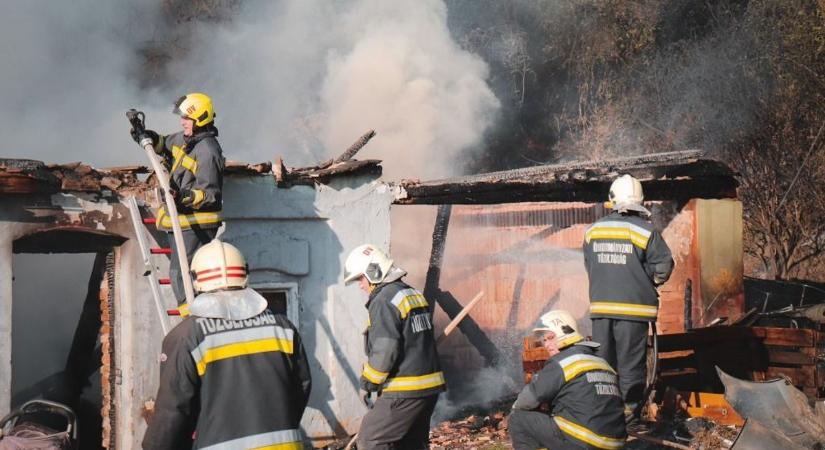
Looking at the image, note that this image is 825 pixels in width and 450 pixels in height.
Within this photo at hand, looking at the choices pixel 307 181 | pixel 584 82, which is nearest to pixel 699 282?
pixel 307 181

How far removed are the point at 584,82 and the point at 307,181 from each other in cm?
1397

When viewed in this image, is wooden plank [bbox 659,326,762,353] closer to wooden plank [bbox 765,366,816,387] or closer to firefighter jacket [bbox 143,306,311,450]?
wooden plank [bbox 765,366,816,387]

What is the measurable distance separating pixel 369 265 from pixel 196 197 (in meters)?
1.35

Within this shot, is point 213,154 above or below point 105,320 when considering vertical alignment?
above

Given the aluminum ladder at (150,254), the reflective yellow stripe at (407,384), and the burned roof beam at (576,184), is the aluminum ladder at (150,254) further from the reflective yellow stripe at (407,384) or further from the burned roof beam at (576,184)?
the burned roof beam at (576,184)

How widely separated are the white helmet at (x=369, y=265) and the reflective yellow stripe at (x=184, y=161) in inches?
56.1

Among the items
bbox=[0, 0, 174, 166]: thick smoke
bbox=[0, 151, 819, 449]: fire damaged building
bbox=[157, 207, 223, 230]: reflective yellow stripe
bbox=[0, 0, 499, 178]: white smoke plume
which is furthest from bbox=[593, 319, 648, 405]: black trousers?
bbox=[0, 0, 499, 178]: white smoke plume

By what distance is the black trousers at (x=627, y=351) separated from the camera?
6695 millimetres

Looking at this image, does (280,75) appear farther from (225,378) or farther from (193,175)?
(225,378)

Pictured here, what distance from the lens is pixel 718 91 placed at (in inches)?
721

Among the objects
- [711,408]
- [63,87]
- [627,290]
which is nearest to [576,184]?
[711,408]

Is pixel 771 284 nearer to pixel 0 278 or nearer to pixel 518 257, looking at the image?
pixel 518 257

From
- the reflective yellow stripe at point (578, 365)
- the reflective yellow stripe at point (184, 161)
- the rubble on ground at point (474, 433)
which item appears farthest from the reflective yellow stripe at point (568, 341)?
the reflective yellow stripe at point (184, 161)

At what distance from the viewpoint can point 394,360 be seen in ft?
18.4
